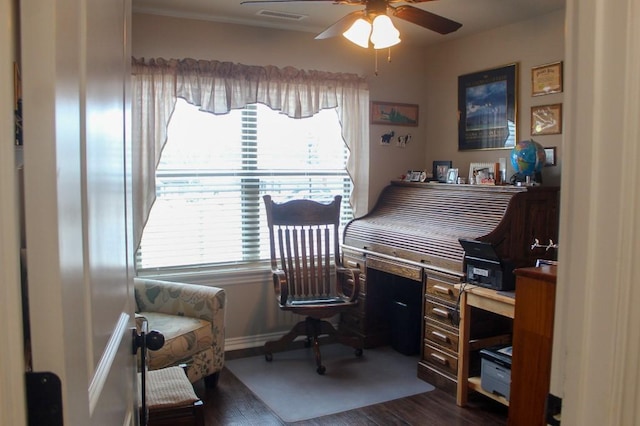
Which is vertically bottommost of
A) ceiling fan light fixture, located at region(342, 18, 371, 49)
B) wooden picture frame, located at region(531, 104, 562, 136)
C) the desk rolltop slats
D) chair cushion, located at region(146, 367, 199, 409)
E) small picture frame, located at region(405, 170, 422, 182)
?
chair cushion, located at region(146, 367, 199, 409)

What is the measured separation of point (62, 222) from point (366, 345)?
150 inches

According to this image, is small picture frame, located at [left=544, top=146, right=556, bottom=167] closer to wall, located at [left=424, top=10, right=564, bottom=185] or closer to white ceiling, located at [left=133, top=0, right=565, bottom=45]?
wall, located at [left=424, top=10, right=564, bottom=185]

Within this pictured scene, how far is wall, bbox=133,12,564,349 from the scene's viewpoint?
12.4 feet

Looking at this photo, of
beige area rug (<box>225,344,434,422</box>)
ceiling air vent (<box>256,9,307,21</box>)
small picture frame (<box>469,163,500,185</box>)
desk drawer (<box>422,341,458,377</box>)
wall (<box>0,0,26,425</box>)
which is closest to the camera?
wall (<box>0,0,26,425</box>)

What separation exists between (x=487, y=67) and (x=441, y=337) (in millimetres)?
2096

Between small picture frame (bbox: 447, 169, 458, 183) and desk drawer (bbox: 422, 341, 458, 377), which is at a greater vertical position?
small picture frame (bbox: 447, 169, 458, 183)

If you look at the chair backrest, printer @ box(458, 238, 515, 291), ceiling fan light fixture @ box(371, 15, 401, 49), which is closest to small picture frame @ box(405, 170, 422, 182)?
the chair backrest

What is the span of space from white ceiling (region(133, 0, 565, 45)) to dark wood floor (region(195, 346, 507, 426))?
2.49 metres

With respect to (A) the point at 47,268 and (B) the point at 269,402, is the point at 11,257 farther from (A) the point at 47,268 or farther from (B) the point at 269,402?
(B) the point at 269,402

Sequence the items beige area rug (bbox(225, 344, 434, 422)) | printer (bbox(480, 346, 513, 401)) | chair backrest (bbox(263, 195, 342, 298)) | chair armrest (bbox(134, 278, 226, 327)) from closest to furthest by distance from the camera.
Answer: printer (bbox(480, 346, 513, 401))
beige area rug (bbox(225, 344, 434, 422))
chair armrest (bbox(134, 278, 226, 327))
chair backrest (bbox(263, 195, 342, 298))

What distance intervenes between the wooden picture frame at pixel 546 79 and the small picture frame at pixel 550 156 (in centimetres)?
39

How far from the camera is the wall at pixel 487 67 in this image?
366cm

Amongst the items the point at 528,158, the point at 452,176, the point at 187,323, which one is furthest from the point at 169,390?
the point at 452,176

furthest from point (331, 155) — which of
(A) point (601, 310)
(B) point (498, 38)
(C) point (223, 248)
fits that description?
(A) point (601, 310)
